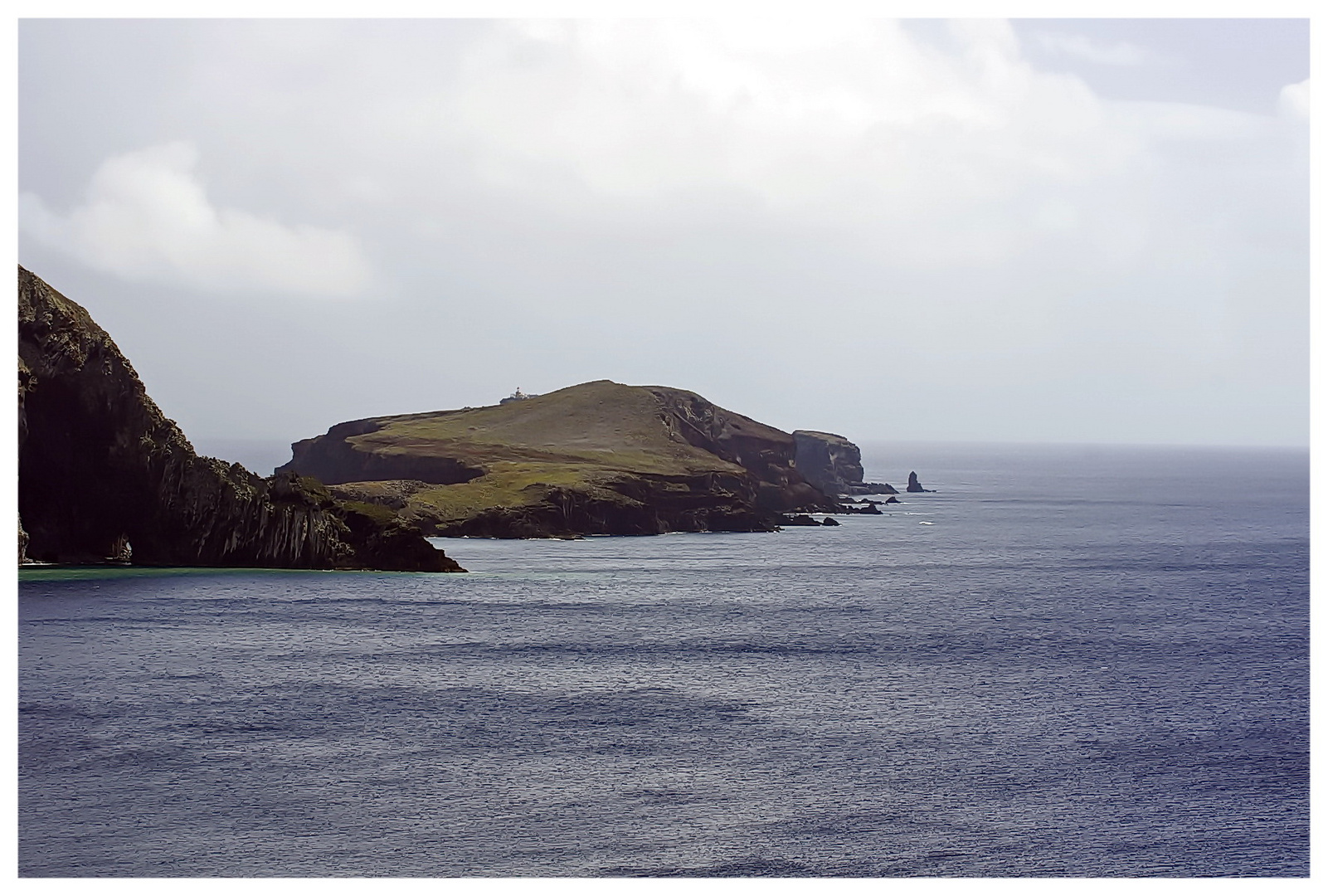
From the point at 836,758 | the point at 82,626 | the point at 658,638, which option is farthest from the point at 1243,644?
the point at 82,626

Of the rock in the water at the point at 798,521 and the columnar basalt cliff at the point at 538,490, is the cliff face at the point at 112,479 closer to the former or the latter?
the columnar basalt cliff at the point at 538,490

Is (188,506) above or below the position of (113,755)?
above

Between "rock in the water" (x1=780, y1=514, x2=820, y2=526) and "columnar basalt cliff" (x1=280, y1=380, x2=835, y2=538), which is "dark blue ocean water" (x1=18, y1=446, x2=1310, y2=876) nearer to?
"columnar basalt cliff" (x1=280, y1=380, x2=835, y2=538)

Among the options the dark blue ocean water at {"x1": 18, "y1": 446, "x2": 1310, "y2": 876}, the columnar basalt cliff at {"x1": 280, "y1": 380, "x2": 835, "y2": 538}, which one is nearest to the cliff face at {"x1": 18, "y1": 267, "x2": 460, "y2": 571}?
the dark blue ocean water at {"x1": 18, "y1": 446, "x2": 1310, "y2": 876}

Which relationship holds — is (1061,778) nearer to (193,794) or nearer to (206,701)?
(193,794)

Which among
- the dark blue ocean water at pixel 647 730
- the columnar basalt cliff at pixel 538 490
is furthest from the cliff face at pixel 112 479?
the columnar basalt cliff at pixel 538 490

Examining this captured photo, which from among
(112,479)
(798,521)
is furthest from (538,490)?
(112,479)
